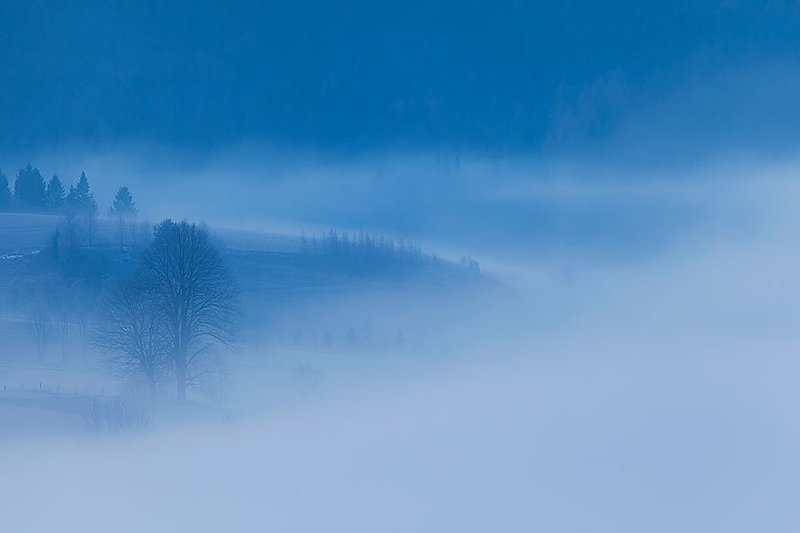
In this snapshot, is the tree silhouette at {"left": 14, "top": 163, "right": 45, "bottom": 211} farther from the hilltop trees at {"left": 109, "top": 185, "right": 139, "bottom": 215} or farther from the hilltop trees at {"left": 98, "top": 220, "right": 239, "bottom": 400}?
the hilltop trees at {"left": 98, "top": 220, "right": 239, "bottom": 400}

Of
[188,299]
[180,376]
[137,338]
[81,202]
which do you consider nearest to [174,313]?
[188,299]

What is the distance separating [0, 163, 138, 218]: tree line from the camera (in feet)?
350

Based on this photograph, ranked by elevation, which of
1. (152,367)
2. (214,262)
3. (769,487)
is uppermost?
(214,262)

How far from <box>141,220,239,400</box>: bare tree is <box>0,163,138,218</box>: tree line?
188 ft

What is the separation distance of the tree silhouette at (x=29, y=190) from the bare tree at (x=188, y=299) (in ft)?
227

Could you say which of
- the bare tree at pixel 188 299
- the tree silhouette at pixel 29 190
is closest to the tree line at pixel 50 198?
the tree silhouette at pixel 29 190

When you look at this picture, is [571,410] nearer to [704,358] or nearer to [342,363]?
[342,363]

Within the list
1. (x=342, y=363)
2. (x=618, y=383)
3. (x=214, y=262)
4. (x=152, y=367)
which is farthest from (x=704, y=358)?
(x=152, y=367)

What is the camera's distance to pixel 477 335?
8656 centimetres

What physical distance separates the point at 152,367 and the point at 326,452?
23.5ft

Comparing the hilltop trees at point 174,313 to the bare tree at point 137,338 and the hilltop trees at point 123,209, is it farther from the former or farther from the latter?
the hilltop trees at point 123,209

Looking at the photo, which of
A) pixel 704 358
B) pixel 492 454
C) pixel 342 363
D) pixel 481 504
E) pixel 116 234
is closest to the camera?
pixel 481 504

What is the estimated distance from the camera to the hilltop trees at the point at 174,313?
42.4m

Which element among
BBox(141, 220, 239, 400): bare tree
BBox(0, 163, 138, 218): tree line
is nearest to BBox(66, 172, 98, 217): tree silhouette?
BBox(0, 163, 138, 218): tree line
